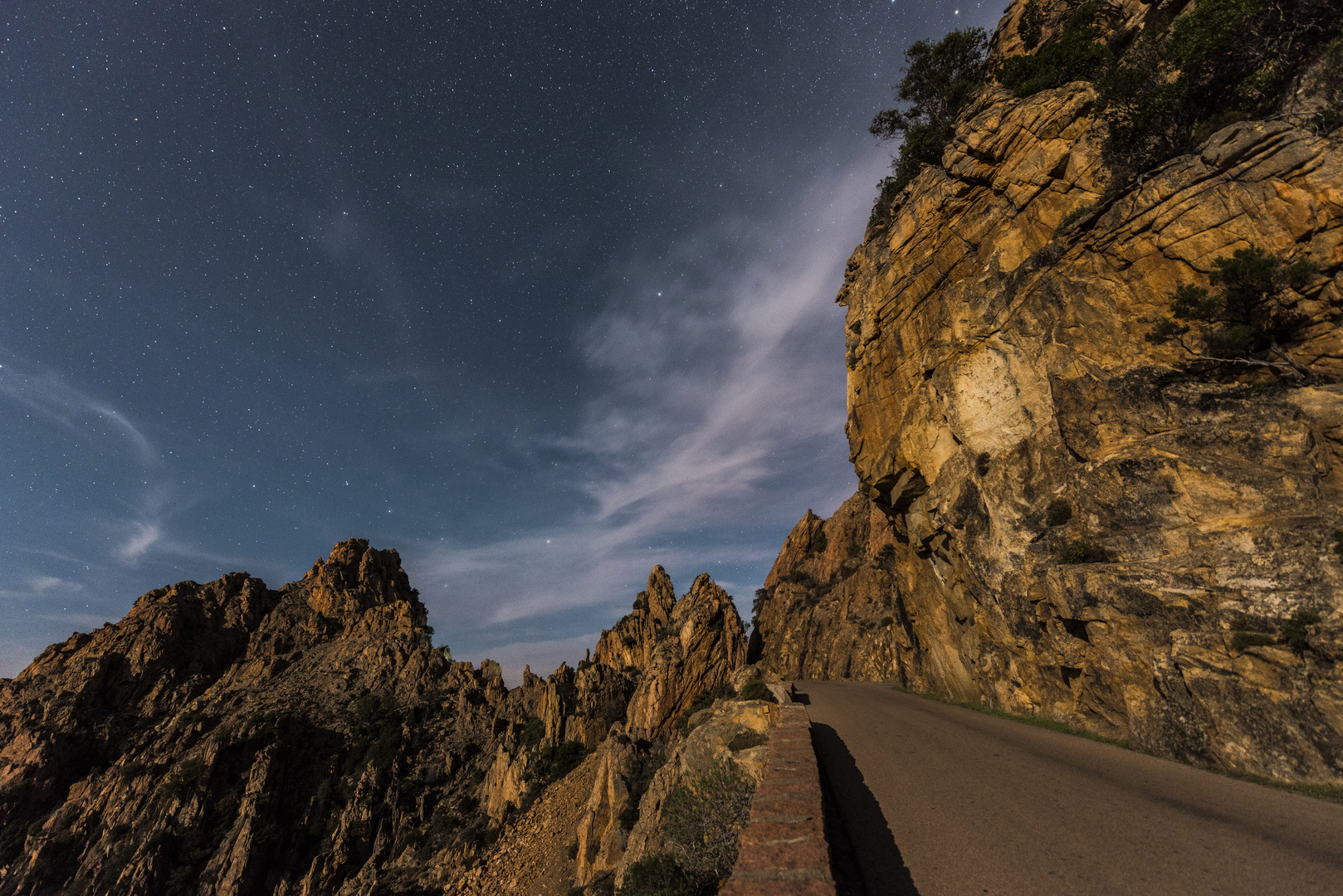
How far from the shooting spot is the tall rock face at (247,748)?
37312 mm

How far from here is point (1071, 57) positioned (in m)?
22.1

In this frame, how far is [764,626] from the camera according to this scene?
233ft

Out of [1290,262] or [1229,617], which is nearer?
[1229,617]

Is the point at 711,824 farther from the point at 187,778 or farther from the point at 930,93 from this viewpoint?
the point at 187,778

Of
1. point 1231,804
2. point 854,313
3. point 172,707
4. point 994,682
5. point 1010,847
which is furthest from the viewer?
point 172,707

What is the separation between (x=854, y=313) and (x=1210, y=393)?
69.4 feet

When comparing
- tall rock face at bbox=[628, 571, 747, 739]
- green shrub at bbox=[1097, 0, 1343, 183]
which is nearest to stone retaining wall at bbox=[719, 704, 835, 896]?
green shrub at bbox=[1097, 0, 1343, 183]

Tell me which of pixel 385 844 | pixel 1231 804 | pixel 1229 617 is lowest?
pixel 385 844

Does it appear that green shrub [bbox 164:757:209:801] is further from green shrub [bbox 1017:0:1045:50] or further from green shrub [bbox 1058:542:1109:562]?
green shrub [bbox 1017:0:1045:50]

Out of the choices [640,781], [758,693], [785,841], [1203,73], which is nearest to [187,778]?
[640,781]

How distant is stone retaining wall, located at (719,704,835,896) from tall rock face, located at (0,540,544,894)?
41.8 m

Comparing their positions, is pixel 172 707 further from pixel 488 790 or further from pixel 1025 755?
pixel 1025 755

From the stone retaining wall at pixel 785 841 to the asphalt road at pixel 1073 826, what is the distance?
102 centimetres

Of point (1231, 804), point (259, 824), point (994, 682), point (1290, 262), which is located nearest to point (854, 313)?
point (1290, 262)
